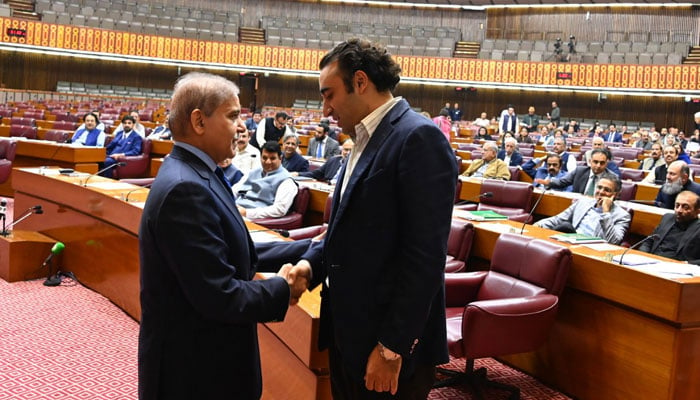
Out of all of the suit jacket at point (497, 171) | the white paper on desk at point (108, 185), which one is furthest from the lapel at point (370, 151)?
the suit jacket at point (497, 171)

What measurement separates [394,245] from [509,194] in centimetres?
424

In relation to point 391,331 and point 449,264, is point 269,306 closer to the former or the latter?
point 391,331

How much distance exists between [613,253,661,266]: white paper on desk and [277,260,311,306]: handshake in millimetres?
1821

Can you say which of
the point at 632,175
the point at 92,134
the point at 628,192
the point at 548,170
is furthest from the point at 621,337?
the point at 92,134

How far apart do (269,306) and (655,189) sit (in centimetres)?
561

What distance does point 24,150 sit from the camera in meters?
7.77

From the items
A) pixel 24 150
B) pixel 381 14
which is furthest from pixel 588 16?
pixel 24 150

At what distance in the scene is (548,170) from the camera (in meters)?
7.55

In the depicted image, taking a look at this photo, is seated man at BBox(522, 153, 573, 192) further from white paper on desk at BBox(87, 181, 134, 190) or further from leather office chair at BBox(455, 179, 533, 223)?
white paper on desk at BBox(87, 181, 134, 190)

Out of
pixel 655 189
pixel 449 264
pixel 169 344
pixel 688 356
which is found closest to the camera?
pixel 169 344

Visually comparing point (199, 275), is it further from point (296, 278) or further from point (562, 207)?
point (562, 207)

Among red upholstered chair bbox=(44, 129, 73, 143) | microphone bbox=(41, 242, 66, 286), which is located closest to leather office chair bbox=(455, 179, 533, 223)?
microphone bbox=(41, 242, 66, 286)

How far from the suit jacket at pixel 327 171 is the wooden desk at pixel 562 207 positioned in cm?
128

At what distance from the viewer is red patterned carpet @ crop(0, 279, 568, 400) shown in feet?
9.34
